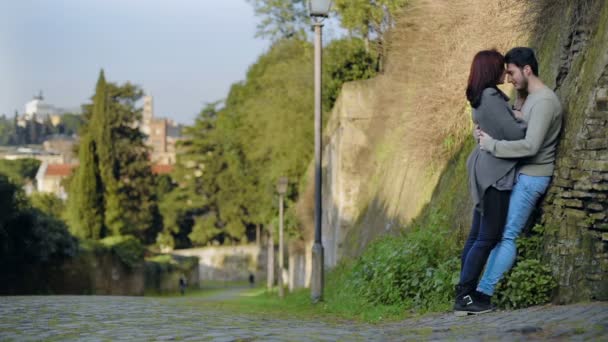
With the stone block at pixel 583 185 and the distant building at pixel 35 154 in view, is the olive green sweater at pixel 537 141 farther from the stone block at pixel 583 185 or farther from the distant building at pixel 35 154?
the distant building at pixel 35 154

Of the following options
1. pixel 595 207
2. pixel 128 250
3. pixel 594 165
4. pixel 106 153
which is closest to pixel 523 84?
pixel 594 165

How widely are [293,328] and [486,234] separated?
74.7 inches

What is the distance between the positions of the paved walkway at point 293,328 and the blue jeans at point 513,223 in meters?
0.39

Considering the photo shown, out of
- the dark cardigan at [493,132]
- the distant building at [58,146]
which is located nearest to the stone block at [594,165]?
the dark cardigan at [493,132]

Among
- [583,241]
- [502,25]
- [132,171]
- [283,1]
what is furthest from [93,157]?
[583,241]

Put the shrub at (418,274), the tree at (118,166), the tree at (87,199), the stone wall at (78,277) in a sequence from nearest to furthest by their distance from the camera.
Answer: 1. the shrub at (418,274)
2. the stone wall at (78,277)
3. the tree at (87,199)
4. the tree at (118,166)

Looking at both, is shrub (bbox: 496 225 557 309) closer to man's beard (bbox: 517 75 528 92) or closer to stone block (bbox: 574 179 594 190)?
stone block (bbox: 574 179 594 190)

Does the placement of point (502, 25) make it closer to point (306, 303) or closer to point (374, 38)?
point (306, 303)

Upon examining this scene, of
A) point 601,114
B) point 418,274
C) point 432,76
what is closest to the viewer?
point 601,114

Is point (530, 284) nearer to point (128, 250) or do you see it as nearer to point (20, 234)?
point (20, 234)

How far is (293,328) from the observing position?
8.21m

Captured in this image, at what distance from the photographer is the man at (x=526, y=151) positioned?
7992 millimetres

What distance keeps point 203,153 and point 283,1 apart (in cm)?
5005

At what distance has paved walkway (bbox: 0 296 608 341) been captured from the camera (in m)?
6.46
